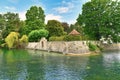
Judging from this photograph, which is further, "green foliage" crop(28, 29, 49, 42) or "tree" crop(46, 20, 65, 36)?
"tree" crop(46, 20, 65, 36)

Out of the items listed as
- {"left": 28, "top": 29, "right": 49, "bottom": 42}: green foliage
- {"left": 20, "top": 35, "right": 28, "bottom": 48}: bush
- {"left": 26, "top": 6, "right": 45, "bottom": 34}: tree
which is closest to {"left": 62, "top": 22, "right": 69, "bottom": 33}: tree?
{"left": 26, "top": 6, "right": 45, "bottom": 34}: tree

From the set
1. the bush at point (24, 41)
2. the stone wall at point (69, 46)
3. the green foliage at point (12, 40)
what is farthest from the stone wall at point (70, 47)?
the green foliage at point (12, 40)

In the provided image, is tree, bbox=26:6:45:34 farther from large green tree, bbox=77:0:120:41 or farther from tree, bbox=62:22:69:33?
large green tree, bbox=77:0:120:41

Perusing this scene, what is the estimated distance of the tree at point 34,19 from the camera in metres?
83.8

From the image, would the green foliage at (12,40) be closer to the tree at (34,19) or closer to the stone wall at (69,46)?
the tree at (34,19)

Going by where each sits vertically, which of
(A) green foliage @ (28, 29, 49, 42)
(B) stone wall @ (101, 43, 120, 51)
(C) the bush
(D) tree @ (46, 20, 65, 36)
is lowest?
(B) stone wall @ (101, 43, 120, 51)

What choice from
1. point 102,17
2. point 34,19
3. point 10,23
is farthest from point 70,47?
point 10,23

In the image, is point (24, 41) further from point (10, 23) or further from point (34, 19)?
point (10, 23)

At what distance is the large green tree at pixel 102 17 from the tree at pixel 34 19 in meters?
24.0

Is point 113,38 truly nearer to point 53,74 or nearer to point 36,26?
point 36,26

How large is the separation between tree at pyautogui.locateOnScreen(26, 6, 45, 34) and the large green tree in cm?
2396

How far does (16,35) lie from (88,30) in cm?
2676

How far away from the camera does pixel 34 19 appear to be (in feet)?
281

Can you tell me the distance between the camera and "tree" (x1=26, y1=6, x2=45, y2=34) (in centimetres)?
8381
